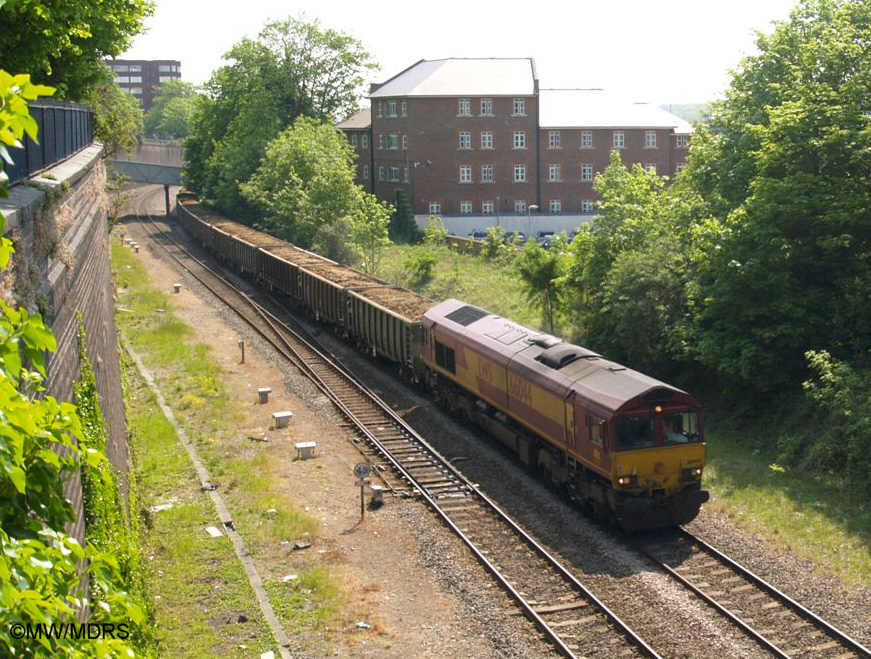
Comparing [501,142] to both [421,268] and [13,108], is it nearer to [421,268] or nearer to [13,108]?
[421,268]

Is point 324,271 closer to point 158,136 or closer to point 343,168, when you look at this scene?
point 343,168

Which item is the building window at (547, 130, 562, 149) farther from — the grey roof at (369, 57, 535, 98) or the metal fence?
the metal fence

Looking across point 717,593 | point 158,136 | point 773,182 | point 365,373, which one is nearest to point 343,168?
point 365,373

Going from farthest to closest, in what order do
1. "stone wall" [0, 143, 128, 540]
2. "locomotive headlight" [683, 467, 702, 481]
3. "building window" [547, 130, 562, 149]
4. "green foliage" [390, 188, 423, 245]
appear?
"building window" [547, 130, 562, 149], "green foliage" [390, 188, 423, 245], "locomotive headlight" [683, 467, 702, 481], "stone wall" [0, 143, 128, 540]

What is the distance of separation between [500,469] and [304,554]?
19.9ft

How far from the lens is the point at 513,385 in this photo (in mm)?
20875

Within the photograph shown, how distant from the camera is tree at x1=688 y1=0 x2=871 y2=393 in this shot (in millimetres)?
22891

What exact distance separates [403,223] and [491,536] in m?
53.3

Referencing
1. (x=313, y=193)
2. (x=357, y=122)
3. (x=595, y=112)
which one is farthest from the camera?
(x=357, y=122)

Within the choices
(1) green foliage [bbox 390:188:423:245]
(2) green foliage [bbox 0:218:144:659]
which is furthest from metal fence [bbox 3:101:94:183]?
(1) green foliage [bbox 390:188:423:245]

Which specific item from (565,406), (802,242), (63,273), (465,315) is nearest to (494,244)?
(465,315)

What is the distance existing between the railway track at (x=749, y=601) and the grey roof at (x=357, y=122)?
208ft

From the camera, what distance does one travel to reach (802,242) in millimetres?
23719

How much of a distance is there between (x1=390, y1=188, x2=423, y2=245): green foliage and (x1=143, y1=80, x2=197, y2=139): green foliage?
10330 centimetres
